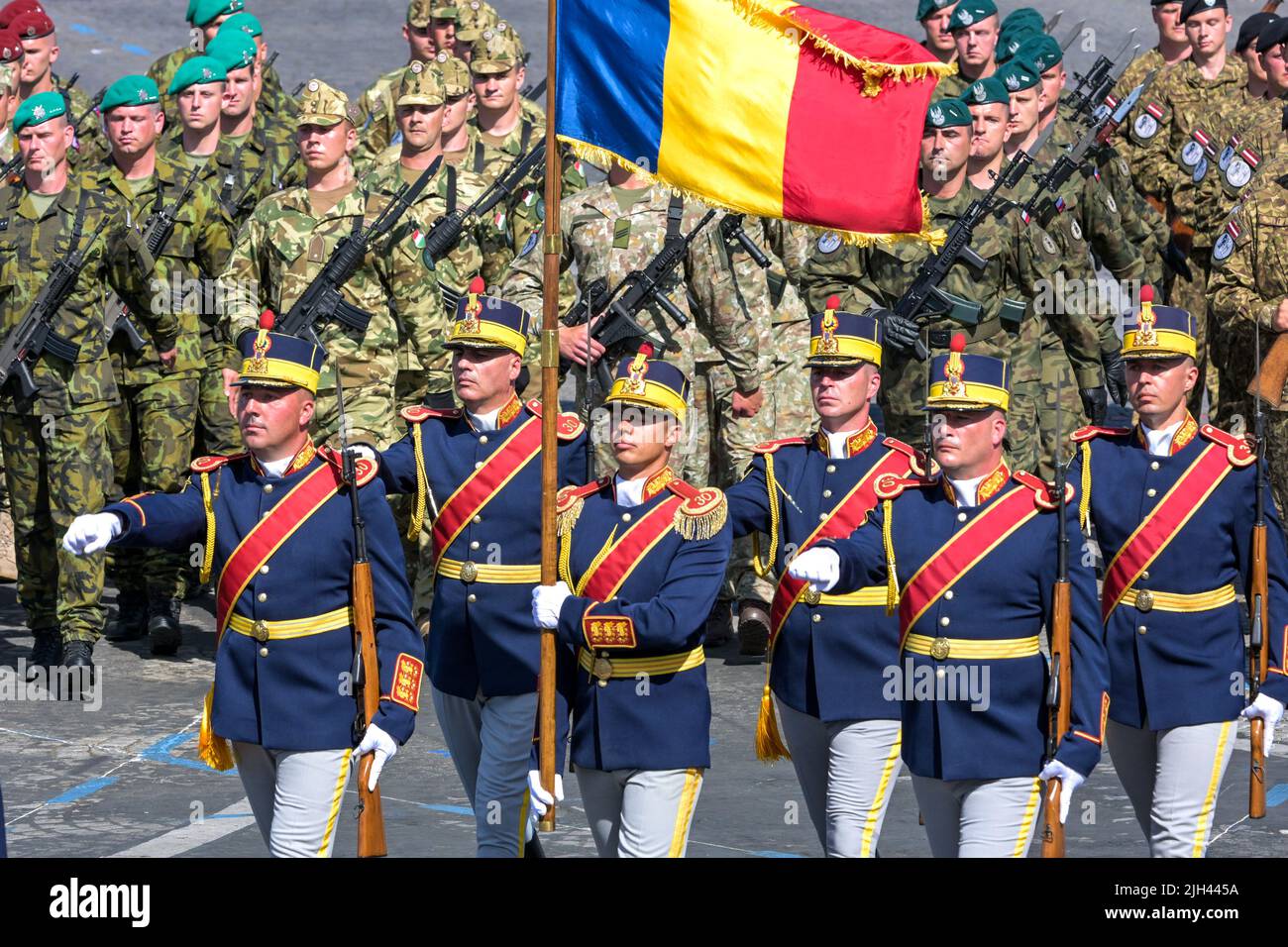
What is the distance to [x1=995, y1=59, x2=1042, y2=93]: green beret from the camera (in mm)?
14711

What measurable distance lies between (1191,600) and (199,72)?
302 inches

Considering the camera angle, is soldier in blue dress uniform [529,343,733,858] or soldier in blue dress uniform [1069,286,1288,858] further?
soldier in blue dress uniform [1069,286,1288,858]

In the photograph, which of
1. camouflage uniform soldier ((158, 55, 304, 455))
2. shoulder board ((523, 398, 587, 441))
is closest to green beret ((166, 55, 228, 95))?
camouflage uniform soldier ((158, 55, 304, 455))

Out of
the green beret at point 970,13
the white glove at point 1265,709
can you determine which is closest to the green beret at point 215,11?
the green beret at point 970,13

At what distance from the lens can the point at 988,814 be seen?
8211 millimetres

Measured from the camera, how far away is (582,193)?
13.6 meters

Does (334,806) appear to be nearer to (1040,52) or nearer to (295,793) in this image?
(295,793)

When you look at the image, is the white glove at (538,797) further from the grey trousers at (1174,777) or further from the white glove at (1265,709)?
the white glove at (1265,709)

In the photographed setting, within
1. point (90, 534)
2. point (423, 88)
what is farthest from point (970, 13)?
point (90, 534)

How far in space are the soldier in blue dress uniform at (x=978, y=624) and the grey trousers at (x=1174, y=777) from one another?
800 millimetres

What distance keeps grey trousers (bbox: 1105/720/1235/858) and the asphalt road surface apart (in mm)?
672

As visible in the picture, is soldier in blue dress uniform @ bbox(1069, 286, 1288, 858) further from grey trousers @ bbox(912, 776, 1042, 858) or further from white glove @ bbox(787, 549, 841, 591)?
white glove @ bbox(787, 549, 841, 591)

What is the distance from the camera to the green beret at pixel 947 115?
13727 mm
